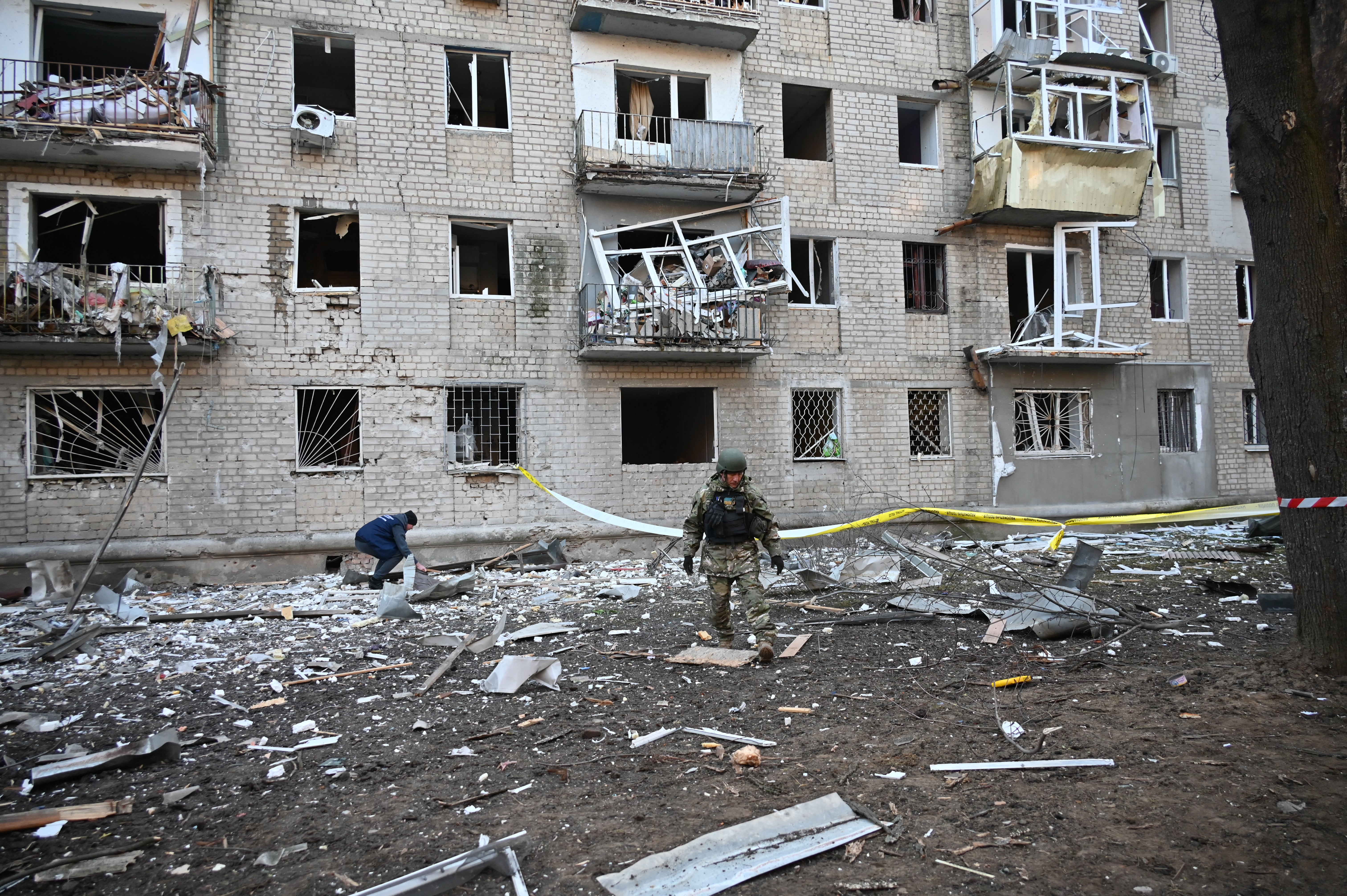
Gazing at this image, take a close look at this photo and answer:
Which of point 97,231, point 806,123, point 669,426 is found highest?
point 806,123

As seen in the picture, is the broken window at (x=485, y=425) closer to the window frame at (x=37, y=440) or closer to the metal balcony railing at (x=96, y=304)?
the metal balcony railing at (x=96, y=304)

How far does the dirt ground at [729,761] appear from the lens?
3.14 m

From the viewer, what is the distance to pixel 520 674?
5703mm

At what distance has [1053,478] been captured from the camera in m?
15.0

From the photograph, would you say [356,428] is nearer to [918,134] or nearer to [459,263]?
[459,263]

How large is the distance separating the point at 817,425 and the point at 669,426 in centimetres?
395

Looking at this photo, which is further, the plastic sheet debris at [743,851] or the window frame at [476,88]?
the window frame at [476,88]

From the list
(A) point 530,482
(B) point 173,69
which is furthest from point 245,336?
(A) point 530,482

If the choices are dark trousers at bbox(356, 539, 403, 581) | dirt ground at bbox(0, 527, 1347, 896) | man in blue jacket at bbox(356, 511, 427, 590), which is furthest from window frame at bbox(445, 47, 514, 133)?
dirt ground at bbox(0, 527, 1347, 896)

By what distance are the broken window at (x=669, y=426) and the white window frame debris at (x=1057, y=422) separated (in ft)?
19.6

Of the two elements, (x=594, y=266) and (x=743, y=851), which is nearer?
(x=743, y=851)

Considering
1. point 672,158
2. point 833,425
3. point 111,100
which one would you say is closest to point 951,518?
point 833,425

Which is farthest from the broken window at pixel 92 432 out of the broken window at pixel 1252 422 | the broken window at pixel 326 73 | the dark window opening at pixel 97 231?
the broken window at pixel 1252 422

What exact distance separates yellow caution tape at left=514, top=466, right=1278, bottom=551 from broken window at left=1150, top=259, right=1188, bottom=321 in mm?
4355
